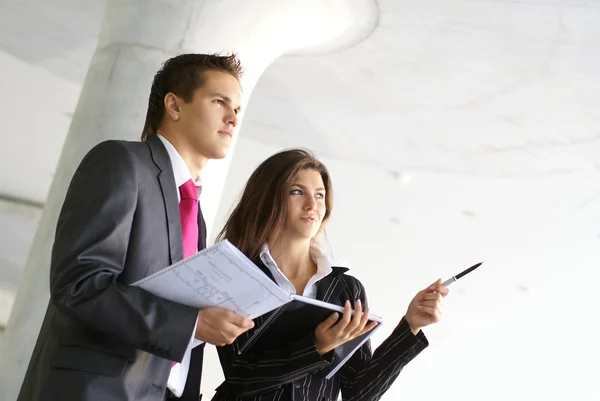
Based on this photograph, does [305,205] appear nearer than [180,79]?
No

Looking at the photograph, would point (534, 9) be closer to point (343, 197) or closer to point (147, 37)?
point (147, 37)

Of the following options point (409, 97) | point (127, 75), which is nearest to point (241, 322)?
point (127, 75)

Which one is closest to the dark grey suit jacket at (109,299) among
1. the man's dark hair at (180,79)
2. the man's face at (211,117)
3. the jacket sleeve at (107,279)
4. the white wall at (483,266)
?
the jacket sleeve at (107,279)

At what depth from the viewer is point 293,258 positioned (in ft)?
9.59

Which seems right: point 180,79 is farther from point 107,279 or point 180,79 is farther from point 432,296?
point 432,296

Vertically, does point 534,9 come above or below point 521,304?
above

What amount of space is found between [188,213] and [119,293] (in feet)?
1.31

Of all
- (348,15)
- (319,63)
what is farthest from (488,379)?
(348,15)

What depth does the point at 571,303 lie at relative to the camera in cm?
970

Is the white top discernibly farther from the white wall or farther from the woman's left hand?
the white wall

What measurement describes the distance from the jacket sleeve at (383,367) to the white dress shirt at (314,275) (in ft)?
0.91

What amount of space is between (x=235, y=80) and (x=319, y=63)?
3496 mm

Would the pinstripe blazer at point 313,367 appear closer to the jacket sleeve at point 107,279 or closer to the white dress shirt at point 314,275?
the white dress shirt at point 314,275

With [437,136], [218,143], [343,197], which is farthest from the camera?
[343,197]
